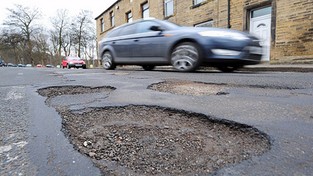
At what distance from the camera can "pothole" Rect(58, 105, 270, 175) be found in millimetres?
1127

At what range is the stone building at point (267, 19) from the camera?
27.5 ft

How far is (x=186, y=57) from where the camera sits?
561 cm

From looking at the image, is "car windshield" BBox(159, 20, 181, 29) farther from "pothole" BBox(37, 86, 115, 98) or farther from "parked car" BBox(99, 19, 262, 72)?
"pothole" BBox(37, 86, 115, 98)

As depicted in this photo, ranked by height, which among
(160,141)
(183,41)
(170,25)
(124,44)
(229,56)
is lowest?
(160,141)

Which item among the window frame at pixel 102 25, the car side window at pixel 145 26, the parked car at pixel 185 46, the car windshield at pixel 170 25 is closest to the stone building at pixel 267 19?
the parked car at pixel 185 46

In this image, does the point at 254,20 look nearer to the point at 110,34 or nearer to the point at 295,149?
the point at 110,34

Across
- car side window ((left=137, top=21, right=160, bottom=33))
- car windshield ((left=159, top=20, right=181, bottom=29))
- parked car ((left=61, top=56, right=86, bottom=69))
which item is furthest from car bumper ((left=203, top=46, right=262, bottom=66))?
parked car ((left=61, top=56, right=86, bottom=69))

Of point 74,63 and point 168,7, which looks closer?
point 168,7

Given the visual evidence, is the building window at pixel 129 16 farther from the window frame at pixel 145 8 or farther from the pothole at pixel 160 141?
the pothole at pixel 160 141

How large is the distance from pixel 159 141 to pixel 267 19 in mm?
10414

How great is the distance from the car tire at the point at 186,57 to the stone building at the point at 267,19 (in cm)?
201

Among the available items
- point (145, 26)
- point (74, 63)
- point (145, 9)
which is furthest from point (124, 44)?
point (74, 63)

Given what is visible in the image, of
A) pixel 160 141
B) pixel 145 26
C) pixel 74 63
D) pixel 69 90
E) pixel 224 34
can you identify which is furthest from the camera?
pixel 74 63

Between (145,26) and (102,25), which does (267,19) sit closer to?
(145,26)
